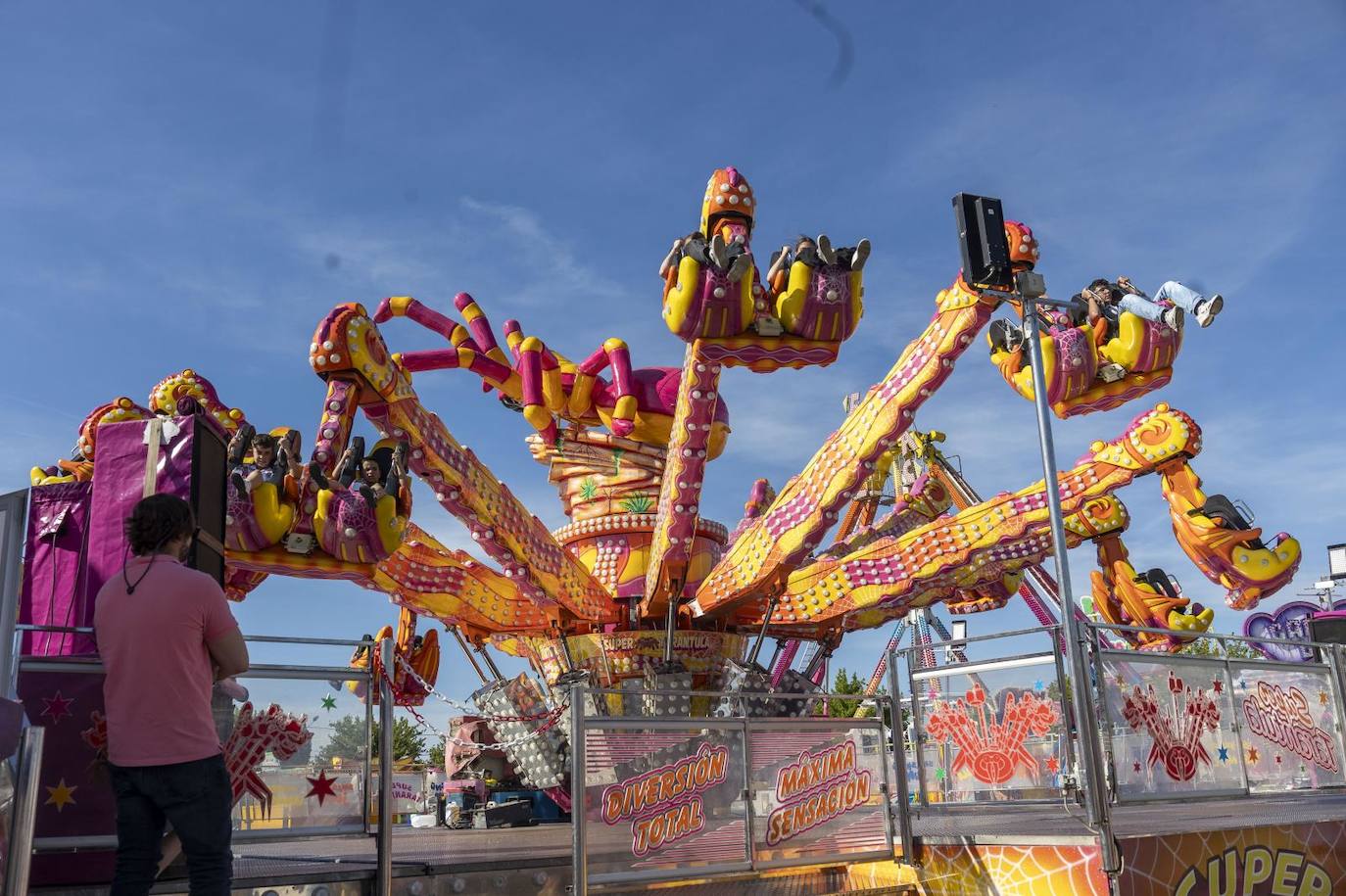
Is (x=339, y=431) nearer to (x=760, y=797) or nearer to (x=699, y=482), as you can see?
(x=699, y=482)

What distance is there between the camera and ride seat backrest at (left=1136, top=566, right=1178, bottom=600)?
14836 mm

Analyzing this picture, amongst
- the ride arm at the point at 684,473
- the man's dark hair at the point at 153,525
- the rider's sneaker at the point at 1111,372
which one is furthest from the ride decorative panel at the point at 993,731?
the rider's sneaker at the point at 1111,372

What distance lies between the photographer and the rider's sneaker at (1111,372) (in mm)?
12156

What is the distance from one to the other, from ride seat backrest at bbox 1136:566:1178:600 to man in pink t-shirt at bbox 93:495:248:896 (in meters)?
13.3

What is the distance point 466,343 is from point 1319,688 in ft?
31.8

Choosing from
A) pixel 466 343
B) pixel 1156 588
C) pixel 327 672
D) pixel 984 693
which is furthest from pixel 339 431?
pixel 1156 588

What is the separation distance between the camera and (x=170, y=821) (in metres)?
3.97

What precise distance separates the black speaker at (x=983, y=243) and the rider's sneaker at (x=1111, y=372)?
521cm

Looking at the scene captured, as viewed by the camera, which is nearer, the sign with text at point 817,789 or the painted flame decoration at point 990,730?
the sign with text at point 817,789

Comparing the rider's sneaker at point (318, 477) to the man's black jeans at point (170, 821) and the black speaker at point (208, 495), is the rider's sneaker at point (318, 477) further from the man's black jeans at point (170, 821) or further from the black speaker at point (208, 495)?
the man's black jeans at point (170, 821)

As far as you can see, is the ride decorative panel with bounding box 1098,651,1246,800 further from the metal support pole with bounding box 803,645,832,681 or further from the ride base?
the metal support pole with bounding box 803,645,832,681

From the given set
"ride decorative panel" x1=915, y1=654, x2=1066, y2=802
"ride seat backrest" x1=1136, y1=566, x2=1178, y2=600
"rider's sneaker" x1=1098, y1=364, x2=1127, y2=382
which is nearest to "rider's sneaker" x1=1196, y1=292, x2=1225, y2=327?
"ride decorative panel" x1=915, y1=654, x2=1066, y2=802

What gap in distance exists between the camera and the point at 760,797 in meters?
6.75

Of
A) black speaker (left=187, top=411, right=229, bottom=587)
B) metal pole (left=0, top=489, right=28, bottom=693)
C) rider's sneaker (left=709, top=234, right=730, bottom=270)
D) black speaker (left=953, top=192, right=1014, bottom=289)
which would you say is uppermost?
rider's sneaker (left=709, top=234, right=730, bottom=270)
